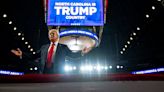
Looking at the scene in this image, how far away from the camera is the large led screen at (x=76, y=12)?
1213cm

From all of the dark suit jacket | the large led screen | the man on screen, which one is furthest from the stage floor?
the large led screen

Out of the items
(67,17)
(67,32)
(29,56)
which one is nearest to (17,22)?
(67,32)

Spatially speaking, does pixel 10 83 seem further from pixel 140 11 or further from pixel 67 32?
pixel 140 11

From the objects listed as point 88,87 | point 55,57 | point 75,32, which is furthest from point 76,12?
point 88,87

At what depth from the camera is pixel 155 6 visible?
82.3 feet

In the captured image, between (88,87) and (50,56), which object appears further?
(50,56)

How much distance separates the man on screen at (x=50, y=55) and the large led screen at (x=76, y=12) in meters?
6.76

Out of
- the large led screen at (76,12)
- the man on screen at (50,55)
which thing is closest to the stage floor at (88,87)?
the man on screen at (50,55)

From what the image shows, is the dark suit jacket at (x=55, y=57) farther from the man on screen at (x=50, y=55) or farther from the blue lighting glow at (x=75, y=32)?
the blue lighting glow at (x=75, y=32)

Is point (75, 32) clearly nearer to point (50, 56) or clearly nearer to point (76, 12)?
point (76, 12)

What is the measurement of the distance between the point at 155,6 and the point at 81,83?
23248mm

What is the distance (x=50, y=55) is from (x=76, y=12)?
7.07 meters

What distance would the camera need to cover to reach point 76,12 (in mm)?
12242

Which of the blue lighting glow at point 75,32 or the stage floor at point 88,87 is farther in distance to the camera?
the blue lighting glow at point 75,32
